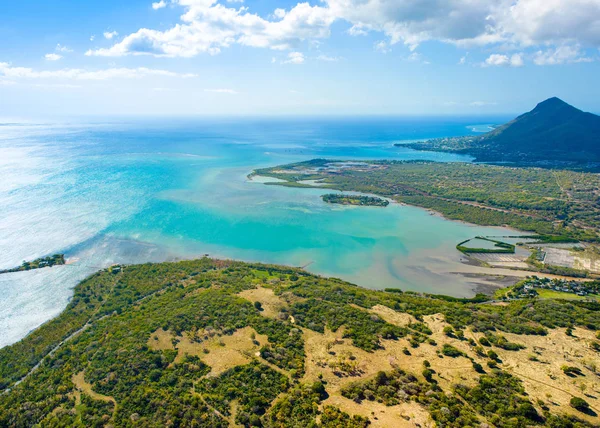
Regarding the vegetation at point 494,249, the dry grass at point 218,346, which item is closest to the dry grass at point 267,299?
the dry grass at point 218,346

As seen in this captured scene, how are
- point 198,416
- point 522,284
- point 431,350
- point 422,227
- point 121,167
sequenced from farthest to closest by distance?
point 121,167 → point 422,227 → point 522,284 → point 431,350 → point 198,416

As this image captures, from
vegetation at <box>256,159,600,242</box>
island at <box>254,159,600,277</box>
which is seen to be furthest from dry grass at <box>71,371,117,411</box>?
vegetation at <box>256,159,600,242</box>

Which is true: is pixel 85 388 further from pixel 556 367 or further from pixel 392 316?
pixel 556 367

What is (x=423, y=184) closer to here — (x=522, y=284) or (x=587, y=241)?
(x=587, y=241)

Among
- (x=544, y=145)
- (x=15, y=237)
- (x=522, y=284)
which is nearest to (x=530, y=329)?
(x=522, y=284)

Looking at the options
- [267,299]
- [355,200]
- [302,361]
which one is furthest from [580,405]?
[355,200]

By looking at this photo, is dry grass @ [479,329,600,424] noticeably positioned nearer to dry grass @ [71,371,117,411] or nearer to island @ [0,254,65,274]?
dry grass @ [71,371,117,411]
